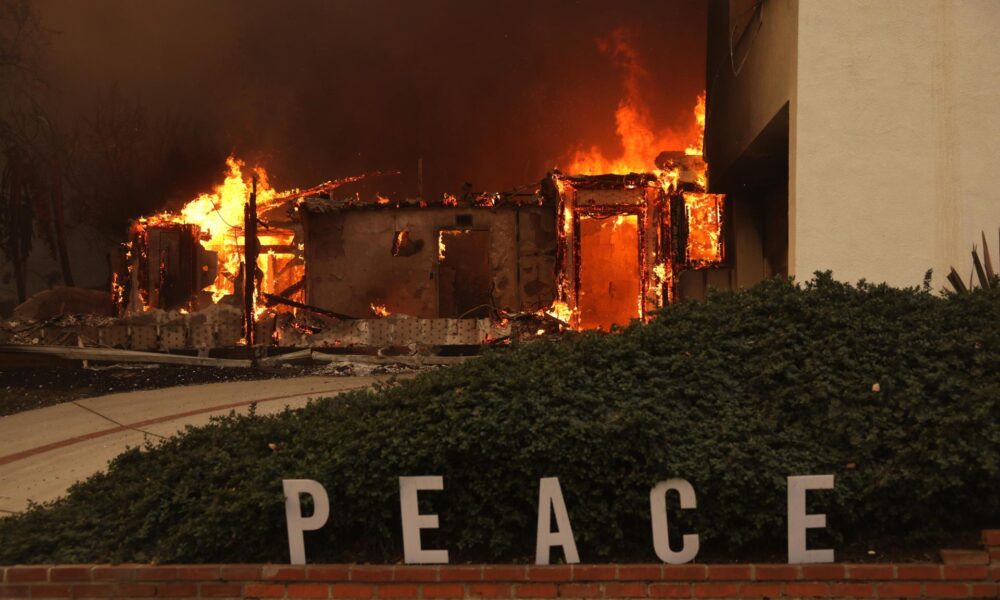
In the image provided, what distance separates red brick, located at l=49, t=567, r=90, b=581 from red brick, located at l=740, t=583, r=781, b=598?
3.60m

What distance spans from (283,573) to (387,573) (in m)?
0.58

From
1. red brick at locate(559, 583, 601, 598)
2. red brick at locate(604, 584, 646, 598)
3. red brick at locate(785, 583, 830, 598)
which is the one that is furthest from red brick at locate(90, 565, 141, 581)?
red brick at locate(785, 583, 830, 598)

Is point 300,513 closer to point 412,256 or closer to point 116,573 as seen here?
point 116,573

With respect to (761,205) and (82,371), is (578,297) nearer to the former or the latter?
(761,205)

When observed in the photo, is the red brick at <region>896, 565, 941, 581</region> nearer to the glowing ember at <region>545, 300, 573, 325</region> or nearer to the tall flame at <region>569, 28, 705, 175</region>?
the glowing ember at <region>545, 300, 573, 325</region>

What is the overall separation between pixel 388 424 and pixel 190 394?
6049 millimetres

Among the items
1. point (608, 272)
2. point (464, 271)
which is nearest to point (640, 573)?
point (464, 271)

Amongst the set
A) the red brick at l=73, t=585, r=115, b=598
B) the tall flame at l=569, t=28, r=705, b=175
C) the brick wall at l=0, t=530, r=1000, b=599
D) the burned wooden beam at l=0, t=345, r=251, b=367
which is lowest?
A: the red brick at l=73, t=585, r=115, b=598

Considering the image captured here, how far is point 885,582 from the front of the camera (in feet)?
15.2

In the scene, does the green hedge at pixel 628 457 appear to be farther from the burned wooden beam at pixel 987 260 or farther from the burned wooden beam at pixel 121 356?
the burned wooden beam at pixel 121 356

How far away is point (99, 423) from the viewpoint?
887 centimetres

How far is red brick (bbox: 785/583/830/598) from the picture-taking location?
4.63m

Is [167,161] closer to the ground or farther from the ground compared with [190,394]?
farther from the ground

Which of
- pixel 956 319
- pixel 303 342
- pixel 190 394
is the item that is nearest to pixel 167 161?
Answer: pixel 303 342
